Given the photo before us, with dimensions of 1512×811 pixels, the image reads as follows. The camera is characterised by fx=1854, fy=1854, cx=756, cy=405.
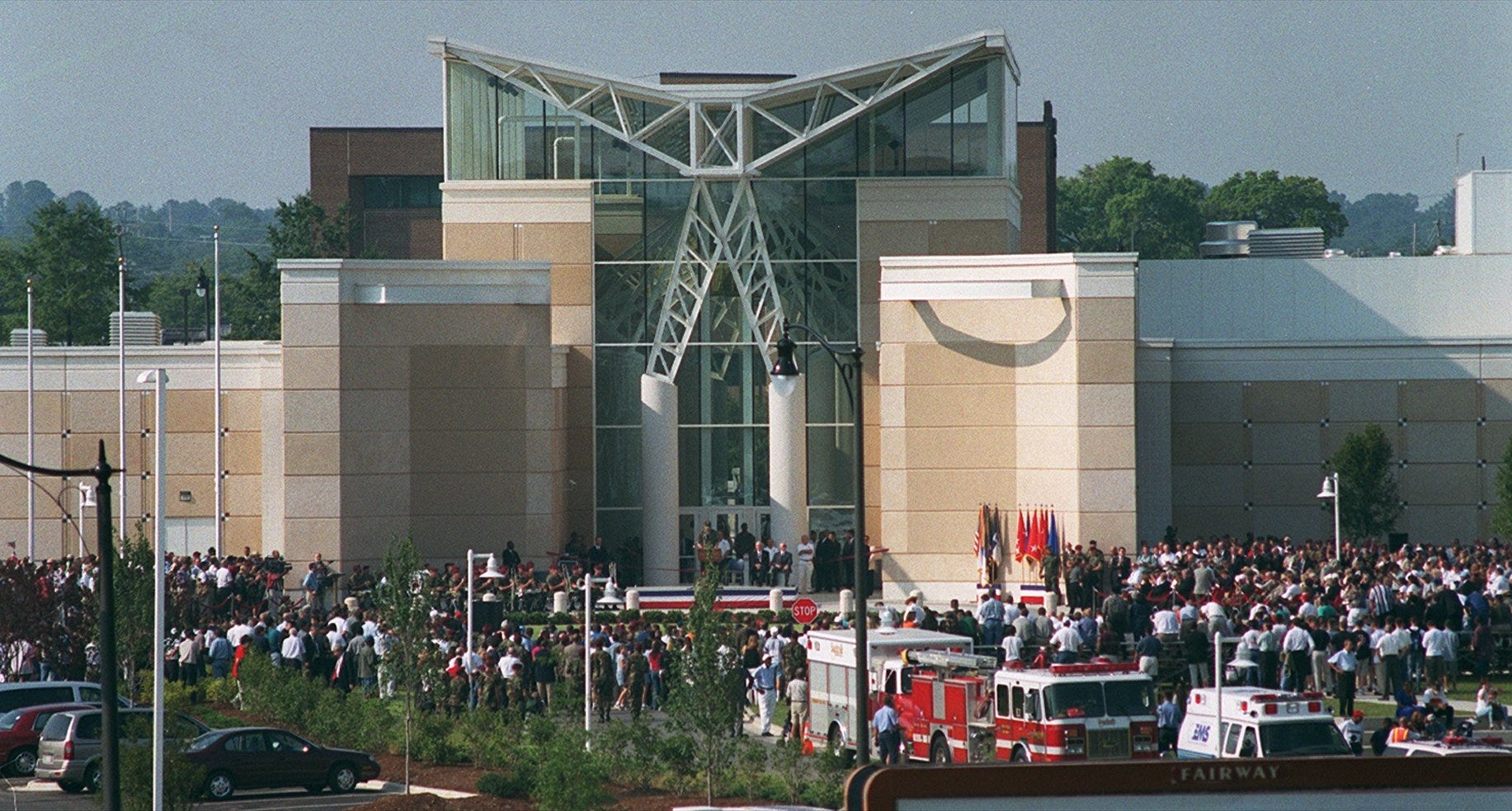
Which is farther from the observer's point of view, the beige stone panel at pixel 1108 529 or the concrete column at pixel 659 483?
the concrete column at pixel 659 483

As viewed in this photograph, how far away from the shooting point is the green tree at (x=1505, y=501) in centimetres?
4669

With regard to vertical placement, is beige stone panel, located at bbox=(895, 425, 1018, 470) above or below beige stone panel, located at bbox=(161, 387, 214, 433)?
below

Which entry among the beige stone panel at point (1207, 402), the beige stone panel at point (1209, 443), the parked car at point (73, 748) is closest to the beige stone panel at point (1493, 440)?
the beige stone panel at point (1209, 443)

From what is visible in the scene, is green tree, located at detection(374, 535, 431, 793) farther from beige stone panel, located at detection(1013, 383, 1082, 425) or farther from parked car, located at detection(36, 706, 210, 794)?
beige stone panel, located at detection(1013, 383, 1082, 425)

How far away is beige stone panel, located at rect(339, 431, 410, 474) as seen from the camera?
47.7 meters

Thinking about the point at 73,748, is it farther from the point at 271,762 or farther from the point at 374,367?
the point at 374,367

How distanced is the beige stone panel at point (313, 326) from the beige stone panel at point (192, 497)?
6688mm

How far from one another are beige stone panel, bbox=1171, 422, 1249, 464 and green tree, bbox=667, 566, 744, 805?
32342 mm

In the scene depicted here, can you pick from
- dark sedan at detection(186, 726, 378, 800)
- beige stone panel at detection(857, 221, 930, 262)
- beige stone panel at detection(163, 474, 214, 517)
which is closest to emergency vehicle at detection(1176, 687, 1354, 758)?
dark sedan at detection(186, 726, 378, 800)

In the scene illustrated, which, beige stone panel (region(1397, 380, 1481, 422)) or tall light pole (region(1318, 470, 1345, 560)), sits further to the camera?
beige stone panel (region(1397, 380, 1481, 422))

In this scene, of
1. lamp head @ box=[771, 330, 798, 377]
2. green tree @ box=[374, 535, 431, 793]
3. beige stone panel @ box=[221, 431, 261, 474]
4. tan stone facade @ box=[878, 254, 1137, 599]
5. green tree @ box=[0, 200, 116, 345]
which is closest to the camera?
lamp head @ box=[771, 330, 798, 377]

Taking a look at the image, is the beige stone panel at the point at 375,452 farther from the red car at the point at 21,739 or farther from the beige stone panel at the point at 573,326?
Answer: the red car at the point at 21,739

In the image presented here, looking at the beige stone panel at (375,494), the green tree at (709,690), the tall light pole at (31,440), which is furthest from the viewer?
the tall light pole at (31,440)

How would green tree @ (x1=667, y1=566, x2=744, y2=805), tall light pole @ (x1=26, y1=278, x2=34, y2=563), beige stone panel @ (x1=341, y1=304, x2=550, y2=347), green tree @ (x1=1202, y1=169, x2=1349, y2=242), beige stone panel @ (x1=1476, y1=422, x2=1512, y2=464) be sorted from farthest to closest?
green tree @ (x1=1202, y1=169, x2=1349, y2=242), beige stone panel @ (x1=1476, y1=422, x2=1512, y2=464), tall light pole @ (x1=26, y1=278, x2=34, y2=563), beige stone panel @ (x1=341, y1=304, x2=550, y2=347), green tree @ (x1=667, y1=566, x2=744, y2=805)
